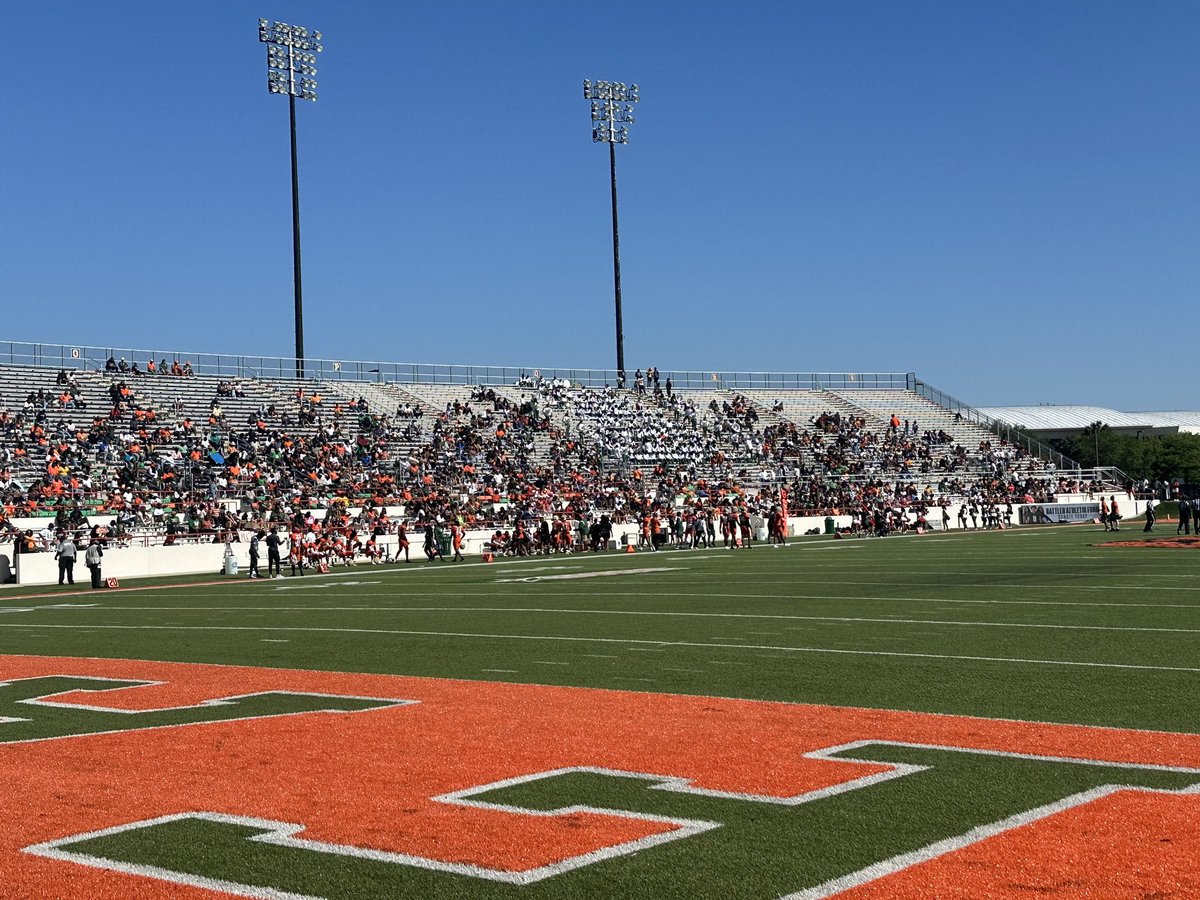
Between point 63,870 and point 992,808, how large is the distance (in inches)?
171

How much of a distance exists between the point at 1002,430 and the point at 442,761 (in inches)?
2560

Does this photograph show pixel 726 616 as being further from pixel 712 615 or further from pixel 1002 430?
pixel 1002 430

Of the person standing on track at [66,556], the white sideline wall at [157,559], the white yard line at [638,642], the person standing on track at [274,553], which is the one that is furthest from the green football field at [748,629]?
the white sideline wall at [157,559]

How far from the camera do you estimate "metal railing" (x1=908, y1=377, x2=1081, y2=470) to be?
68188 mm

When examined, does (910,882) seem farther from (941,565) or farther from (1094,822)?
(941,565)

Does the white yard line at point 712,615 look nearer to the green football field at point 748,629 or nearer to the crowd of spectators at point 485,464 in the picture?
the green football field at point 748,629

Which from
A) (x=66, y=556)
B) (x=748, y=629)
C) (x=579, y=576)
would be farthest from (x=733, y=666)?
(x=66, y=556)

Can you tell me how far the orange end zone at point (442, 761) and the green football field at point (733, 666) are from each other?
158mm

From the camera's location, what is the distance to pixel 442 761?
8445 mm

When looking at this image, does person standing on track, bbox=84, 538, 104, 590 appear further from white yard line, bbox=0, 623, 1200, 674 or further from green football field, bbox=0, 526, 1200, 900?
white yard line, bbox=0, 623, 1200, 674

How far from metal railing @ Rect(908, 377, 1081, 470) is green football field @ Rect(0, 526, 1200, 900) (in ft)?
125

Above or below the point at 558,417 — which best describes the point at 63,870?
below

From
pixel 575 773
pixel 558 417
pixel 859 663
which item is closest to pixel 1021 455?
pixel 558 417

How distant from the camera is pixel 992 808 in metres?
6.88
